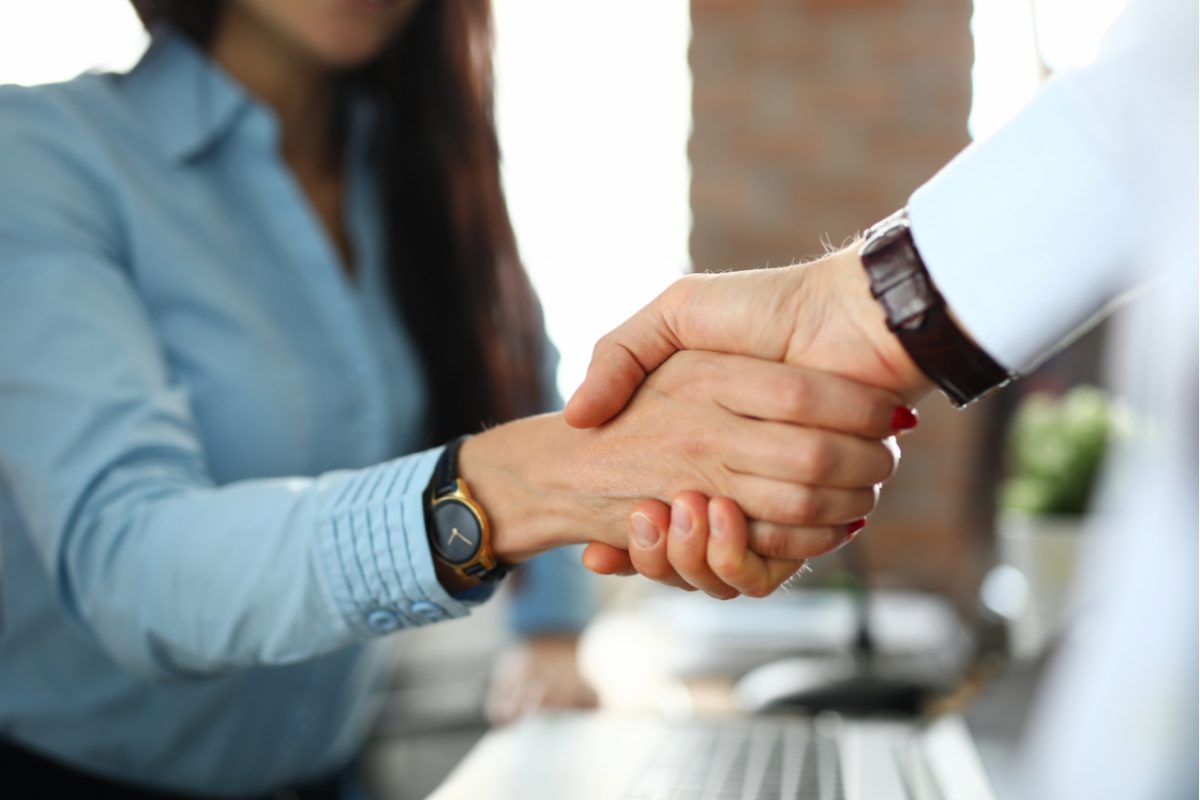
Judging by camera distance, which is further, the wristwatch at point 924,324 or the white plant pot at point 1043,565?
the white plant pot at point 1043,565

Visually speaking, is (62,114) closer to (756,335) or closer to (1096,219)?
(756,335)

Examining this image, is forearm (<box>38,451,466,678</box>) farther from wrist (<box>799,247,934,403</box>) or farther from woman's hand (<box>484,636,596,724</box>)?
woman's hand (<box>484,636,596,724</box>)

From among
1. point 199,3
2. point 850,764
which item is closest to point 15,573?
point 199,3

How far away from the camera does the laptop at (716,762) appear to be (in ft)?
2.27

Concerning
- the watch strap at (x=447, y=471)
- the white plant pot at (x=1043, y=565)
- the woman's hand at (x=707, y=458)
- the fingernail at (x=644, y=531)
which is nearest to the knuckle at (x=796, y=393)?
the woman's hand at (x=707, y=458)

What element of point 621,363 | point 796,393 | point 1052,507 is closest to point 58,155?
point 621,363

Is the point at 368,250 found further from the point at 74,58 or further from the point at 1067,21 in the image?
the point at 1067,21

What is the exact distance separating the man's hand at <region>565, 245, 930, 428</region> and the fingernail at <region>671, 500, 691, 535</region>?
0.07 metres

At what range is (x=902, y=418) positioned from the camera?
59 centimetres

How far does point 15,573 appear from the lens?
32.4 inches

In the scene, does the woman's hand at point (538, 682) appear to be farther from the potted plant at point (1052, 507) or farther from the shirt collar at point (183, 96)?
the shirt collar at point (183, 96)

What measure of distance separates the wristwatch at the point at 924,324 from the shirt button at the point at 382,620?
332 millimetres

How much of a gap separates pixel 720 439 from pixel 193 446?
0.36 metres

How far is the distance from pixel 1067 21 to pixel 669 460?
1.39ft
